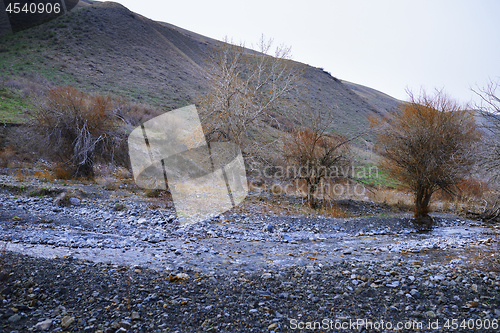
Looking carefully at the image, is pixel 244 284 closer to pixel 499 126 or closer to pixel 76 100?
pixel 499 126

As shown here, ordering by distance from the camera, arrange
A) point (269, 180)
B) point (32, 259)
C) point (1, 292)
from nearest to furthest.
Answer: point (1, 292) < point (32, 259) < point (269, 180)

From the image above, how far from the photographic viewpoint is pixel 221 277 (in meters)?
5.39

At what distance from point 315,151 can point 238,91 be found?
4675mm

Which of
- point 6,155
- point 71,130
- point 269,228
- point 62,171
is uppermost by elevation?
point 71,130

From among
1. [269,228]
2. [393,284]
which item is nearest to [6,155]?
[269,228]

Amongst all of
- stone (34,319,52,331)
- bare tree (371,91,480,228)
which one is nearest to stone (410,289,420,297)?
stone (34,319,52,331)

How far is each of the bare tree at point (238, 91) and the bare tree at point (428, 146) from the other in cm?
549

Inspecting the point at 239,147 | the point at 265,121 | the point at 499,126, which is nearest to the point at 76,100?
the point at 239,147

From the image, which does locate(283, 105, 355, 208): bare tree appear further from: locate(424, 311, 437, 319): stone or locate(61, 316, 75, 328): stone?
locate(61, 316, 75, 328): stone

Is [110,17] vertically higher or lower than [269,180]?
higher

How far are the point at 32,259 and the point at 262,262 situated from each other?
435cm

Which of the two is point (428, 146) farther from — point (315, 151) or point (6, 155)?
point (6, 155)

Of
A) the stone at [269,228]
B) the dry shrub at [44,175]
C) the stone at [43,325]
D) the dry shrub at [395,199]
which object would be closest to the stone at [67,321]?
the stone at [43,325]

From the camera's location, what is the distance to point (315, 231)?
10.0 meters
